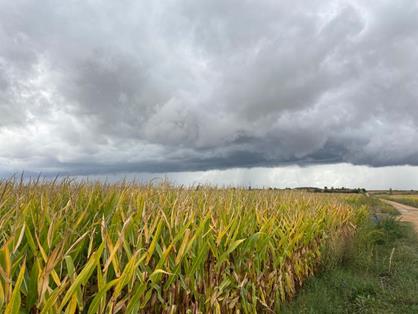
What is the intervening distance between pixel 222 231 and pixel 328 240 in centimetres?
484

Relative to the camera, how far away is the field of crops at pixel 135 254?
6.20 feet

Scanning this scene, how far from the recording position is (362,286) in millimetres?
6445

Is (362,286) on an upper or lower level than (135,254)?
lower

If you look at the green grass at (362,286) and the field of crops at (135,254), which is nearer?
the field of crops at (135,254)

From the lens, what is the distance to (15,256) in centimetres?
195

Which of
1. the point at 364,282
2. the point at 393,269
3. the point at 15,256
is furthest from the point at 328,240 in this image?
the point at 15,256

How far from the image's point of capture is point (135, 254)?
2018mm

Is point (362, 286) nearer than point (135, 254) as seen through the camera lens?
No

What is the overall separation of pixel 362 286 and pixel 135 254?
5719 millimetres

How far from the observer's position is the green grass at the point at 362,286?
18.0ft

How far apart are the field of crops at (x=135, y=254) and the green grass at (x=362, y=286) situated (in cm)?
40

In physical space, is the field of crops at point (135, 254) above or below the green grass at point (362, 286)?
above

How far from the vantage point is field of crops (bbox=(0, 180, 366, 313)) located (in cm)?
189

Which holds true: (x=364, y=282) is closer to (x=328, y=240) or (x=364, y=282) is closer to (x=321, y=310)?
(x=328, y=240)
